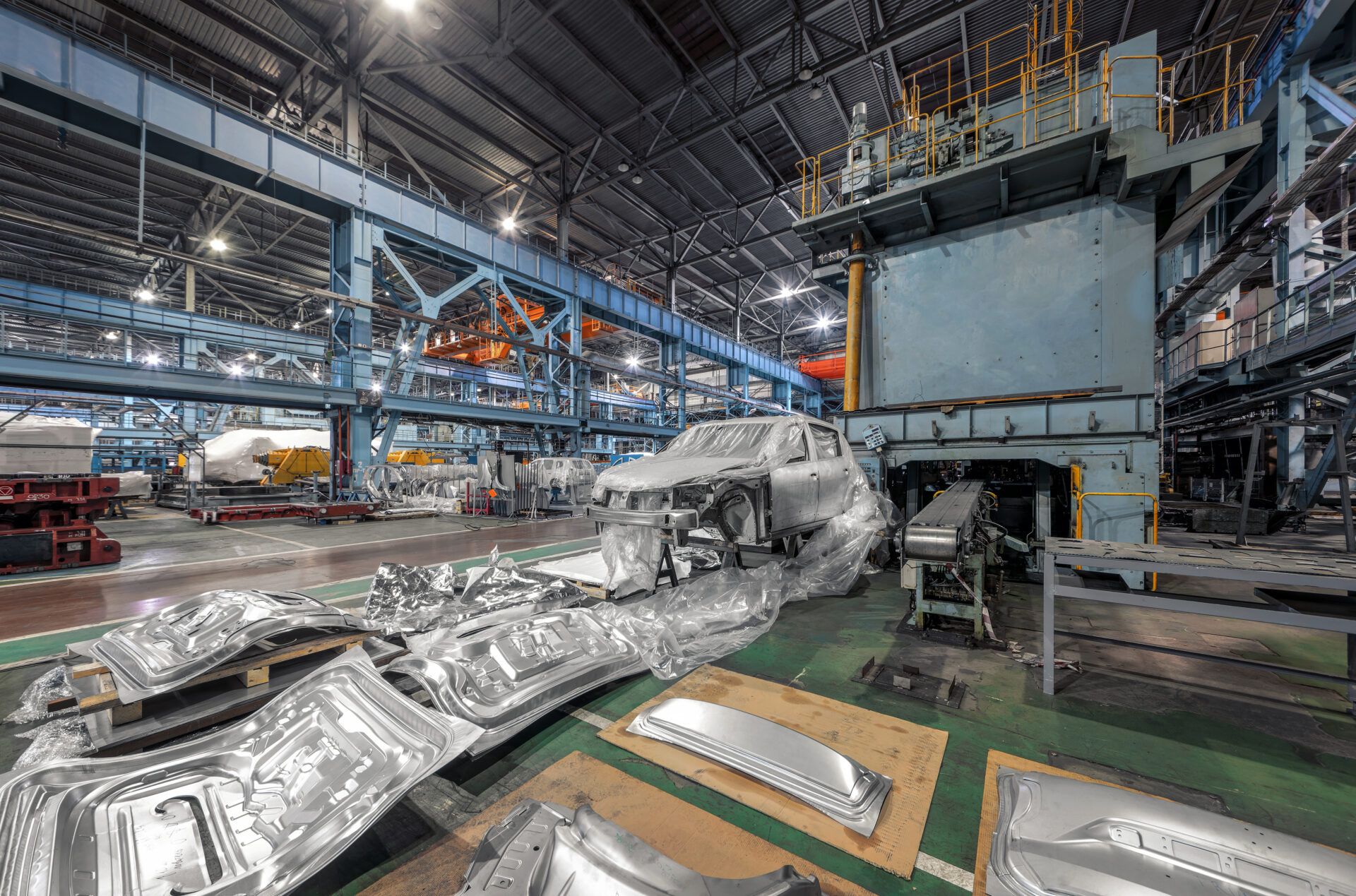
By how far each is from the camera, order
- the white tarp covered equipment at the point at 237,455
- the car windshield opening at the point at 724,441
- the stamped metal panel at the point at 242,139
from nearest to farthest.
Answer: the car windshield opening at the point at 724,441
the stamped metal panel at the point at 242,139
the white tarp covered equipment at the point at 237,455

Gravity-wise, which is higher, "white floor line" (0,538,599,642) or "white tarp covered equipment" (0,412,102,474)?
"white tarp covered equipment" (0,412,102,474)

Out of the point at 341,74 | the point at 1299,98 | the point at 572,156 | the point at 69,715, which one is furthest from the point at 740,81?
the point at 69,715

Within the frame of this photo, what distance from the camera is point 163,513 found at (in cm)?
1274

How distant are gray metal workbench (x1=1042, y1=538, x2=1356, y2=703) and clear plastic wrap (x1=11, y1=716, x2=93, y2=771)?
4.97 metres

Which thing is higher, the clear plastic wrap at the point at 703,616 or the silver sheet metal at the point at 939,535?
the silver sheet metal at the point at 939,535

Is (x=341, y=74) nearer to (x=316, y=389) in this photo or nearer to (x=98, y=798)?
(x=316, y=389)

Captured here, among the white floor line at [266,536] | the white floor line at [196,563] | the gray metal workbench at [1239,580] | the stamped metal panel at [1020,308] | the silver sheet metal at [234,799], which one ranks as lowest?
the white floor line at [266,536]

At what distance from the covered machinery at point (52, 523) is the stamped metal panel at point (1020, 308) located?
437 inches

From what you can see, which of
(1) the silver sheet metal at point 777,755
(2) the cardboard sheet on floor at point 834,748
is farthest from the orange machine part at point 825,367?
(1) the silver sheet metal at point 777,755

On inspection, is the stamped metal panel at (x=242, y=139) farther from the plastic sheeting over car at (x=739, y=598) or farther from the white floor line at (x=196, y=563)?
the plastic sheeting over car at (x=739, y=598)

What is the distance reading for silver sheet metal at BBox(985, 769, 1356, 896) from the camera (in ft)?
4.45

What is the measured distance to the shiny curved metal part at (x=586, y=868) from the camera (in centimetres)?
132

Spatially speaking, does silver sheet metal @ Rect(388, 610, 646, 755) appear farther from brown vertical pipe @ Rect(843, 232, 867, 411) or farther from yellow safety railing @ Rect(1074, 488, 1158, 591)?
brown vertical pipe @ Rect(843, 232, 867, 411)

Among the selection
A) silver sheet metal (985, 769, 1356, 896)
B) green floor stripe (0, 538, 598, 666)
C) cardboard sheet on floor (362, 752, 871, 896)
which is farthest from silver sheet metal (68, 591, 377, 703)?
silver sheet metal (985, 769, 1356, 896)
